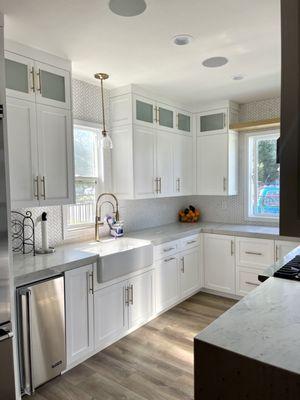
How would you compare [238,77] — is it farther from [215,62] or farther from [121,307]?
[121,307]

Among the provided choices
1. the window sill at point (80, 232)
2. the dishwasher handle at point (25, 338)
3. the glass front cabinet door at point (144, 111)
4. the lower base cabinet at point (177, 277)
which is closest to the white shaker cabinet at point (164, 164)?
the glass front cabinet door at point (144, 111)

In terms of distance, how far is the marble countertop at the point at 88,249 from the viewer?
81.7 inches

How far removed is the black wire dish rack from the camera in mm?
2486

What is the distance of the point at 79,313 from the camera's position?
2365mm

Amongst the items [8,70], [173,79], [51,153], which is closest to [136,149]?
[173,79]

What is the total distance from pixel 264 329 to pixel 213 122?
10.8 feet

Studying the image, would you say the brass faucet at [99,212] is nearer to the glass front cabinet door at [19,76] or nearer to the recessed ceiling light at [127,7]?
the glass front cabinet door at [19,76]

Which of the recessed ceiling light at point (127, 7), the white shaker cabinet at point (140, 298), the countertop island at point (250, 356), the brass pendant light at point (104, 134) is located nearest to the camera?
the countertop island at point (250, 356)

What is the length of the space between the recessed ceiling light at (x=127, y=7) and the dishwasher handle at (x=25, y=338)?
1874mm

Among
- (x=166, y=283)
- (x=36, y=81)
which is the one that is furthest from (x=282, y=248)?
(x=36, y=81)

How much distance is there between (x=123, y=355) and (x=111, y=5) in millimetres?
2635

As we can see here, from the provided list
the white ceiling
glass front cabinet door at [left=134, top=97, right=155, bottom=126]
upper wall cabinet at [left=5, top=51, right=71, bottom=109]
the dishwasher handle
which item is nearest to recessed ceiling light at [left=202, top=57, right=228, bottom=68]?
the white ceiling

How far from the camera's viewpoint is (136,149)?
10.7ft

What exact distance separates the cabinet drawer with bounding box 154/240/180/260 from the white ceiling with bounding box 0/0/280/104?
1778mm
